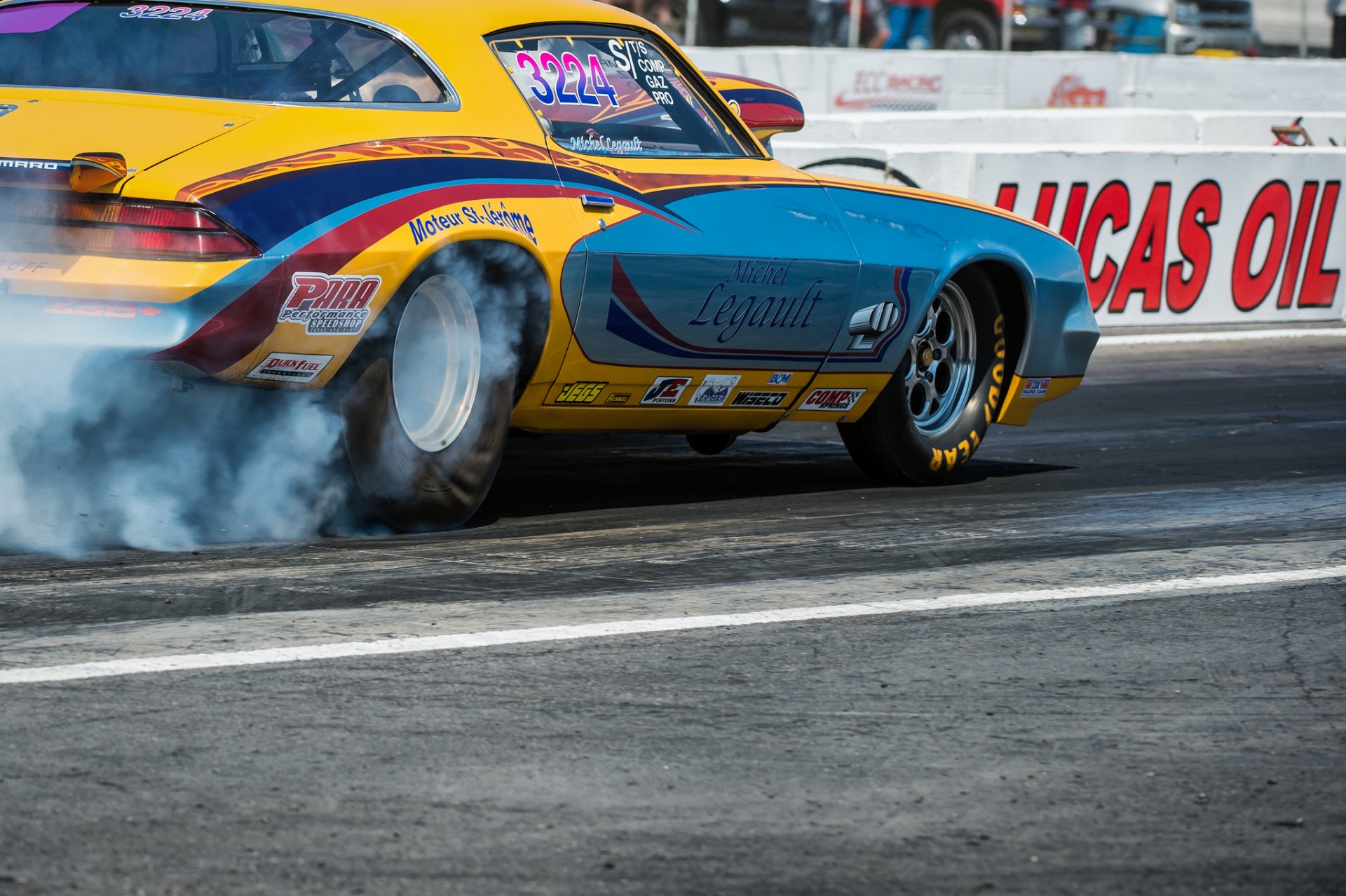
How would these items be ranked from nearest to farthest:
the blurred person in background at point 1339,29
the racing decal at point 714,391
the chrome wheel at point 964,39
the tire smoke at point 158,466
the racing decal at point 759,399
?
the tire smoke at point 158,466 → the racing decal at point 714,391 → the racing decal at point 759,399 → the chrome wheel at point 964,39 → the blurred person in background at point 1339,29

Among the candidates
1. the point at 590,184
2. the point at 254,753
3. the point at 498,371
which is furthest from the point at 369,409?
the point at 254,753

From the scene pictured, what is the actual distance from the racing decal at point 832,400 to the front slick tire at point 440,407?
4.07ft

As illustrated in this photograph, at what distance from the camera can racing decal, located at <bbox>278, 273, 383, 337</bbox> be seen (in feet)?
16.7

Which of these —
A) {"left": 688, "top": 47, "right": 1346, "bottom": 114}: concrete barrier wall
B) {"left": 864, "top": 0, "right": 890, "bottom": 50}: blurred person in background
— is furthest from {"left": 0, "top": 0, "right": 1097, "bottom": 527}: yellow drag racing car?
{"left": 864, "top": 0, "right": 890, "bottom": 50}: blurred person in background

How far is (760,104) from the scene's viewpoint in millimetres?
7043

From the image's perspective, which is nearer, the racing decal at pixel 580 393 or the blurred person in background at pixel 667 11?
the racing decal at pixel 580 393

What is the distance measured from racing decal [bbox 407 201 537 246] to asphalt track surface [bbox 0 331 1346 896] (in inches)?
33.0

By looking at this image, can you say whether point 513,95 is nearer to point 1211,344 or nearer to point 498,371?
point 498,371

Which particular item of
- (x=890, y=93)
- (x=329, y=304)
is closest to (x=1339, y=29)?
(x=890, y=93)

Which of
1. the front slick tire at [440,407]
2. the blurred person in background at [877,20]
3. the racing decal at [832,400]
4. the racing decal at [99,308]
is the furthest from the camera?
the blurred person in background at [877,20]

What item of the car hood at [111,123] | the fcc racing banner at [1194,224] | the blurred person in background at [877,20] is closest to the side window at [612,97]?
the car hood at [111,123]

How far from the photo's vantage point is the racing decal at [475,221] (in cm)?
535

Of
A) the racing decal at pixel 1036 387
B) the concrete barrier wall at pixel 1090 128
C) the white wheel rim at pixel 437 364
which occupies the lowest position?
the concrete barrier wall at pixel 1090 128

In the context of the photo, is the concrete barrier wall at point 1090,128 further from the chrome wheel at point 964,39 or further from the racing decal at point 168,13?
the racing decal at point 168,13
